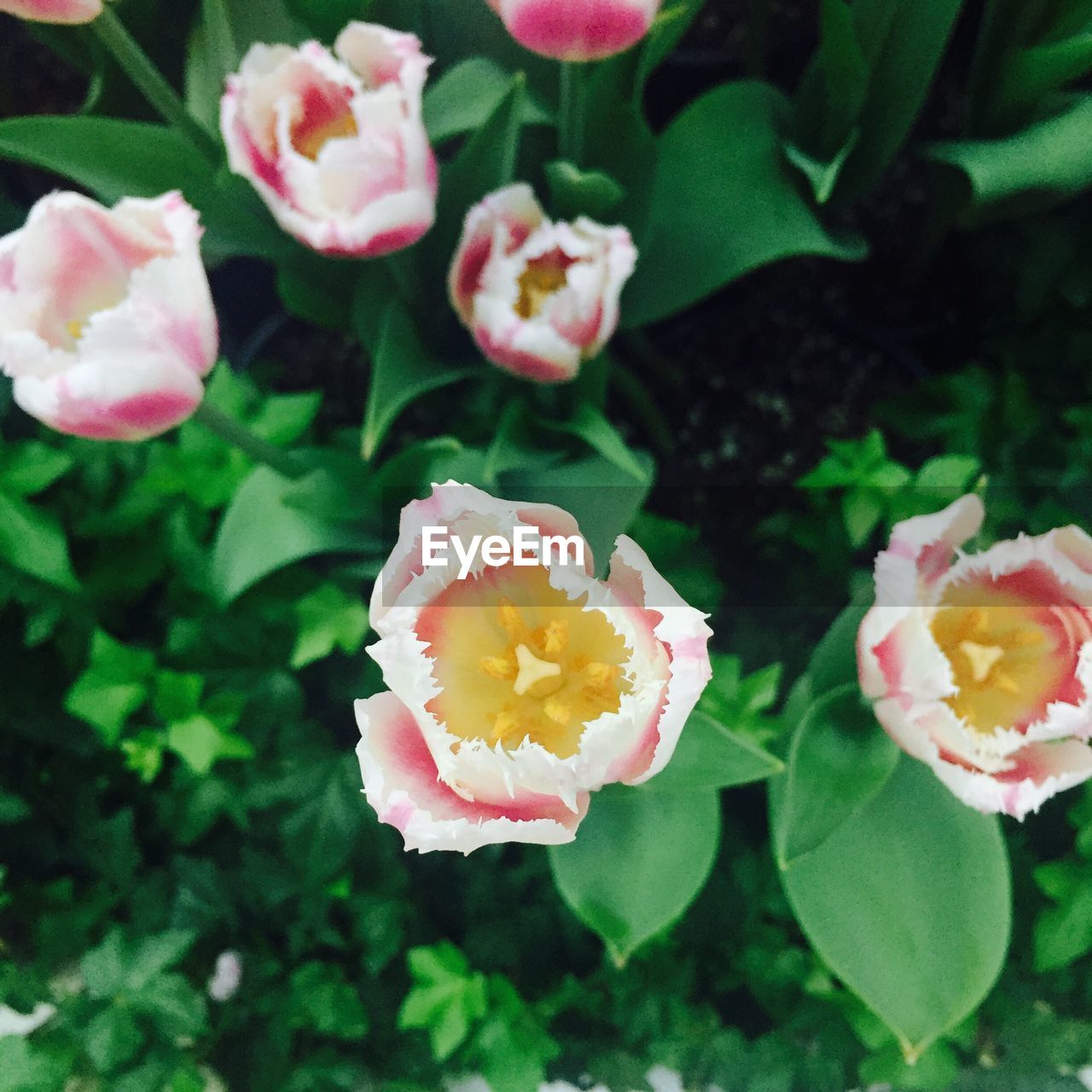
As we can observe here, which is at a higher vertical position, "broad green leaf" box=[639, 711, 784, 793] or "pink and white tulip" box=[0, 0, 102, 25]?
"pink and white tulip" box=[0, 0, 102, 25]

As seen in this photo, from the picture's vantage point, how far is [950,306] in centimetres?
97

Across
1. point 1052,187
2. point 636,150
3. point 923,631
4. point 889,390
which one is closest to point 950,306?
point 889,390

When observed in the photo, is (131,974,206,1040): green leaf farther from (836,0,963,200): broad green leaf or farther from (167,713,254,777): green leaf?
(836,0,963,200): broad green leaf

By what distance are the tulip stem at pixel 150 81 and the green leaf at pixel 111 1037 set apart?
1.68 ft

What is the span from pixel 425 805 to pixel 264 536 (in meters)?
0.31

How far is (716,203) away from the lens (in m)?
0.67

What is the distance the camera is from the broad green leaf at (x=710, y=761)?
1.57 feet

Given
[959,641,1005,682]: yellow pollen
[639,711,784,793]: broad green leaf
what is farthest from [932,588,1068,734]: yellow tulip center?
[639,711,784,793]: broad green leaf

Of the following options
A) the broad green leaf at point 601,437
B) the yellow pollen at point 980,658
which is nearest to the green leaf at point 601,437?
the broad green leaf at point 601,437

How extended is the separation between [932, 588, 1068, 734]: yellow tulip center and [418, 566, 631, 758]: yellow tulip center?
0.20 meters

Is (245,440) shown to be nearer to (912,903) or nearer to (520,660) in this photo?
(520,660)

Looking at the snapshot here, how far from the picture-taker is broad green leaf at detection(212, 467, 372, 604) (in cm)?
63

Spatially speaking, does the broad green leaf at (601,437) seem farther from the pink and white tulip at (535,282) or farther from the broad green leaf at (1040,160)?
the broad green leaf at (1040,160)

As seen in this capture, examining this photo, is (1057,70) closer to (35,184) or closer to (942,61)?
(942,61)
